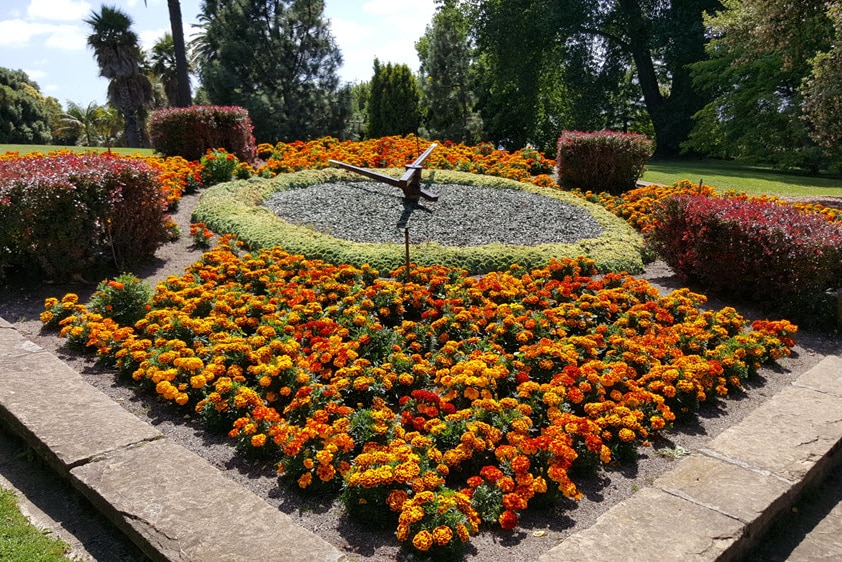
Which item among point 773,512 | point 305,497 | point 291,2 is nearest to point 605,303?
point 773,512

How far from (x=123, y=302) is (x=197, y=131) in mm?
6970

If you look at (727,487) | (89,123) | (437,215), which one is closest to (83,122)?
(89,123)

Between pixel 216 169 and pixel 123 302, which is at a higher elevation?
pixel 216 169

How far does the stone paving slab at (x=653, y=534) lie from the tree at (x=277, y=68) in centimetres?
1641

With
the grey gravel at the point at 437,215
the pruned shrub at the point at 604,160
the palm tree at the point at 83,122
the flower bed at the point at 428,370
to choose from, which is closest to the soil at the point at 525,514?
the flower bed at the point at 428,370

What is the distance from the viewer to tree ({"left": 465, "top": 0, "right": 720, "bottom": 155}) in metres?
20.4

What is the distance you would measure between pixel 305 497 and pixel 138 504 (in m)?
0.73

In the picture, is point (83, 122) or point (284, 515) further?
point (83, 122)

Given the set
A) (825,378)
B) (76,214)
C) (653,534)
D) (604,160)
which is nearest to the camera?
(653,534)

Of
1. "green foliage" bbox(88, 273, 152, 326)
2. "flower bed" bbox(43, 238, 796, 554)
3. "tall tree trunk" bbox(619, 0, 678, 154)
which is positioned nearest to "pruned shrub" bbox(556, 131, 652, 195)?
"flower bed" bbox(43, 238, 796, 554)

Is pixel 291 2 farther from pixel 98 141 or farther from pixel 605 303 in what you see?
pixel 98 141

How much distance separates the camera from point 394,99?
1855 centimetres

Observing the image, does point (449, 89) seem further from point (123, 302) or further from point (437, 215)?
point (123, 302)

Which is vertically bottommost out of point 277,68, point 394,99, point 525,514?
point 525,514
